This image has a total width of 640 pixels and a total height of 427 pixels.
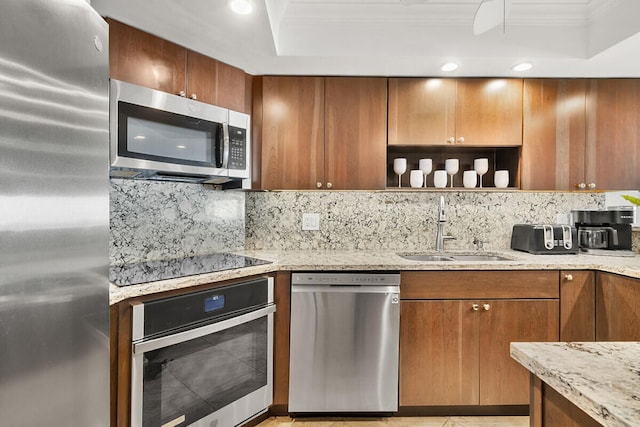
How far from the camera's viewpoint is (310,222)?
102 inches

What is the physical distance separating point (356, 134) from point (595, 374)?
1921 millimetres

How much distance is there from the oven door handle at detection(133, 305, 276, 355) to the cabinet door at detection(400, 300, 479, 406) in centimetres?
84

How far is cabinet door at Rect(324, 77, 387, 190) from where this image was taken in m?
2.33

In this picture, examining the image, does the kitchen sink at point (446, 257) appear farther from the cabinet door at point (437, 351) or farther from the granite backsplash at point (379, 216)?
the cabinet door at point (437, 351)

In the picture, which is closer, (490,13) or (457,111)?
(490,13)

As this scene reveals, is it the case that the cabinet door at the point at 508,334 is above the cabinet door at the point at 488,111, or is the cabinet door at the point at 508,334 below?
below

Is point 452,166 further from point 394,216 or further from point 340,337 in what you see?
point 340,337

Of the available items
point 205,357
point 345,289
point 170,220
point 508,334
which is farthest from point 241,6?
point 508,334

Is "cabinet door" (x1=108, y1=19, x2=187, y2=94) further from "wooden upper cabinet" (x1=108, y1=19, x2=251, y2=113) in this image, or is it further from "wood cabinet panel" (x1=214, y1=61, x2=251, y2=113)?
"wood cabinet panel" (x1=214, y1=61, x2=251, y2=113)

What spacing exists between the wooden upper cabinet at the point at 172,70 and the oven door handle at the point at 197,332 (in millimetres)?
1236

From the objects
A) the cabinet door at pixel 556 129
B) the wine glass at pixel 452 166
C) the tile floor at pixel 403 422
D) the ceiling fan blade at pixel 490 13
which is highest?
the ceiling fan blade at pixel 490 13

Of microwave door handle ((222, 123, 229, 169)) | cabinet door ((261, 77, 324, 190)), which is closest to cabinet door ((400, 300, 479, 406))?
cabinet door ((261, 77, 324, 190))

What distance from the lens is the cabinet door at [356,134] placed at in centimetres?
233

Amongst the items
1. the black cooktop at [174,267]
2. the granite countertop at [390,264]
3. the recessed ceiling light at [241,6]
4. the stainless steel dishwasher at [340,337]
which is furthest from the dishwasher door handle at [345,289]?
the recessed ceiling light at [241,6]
